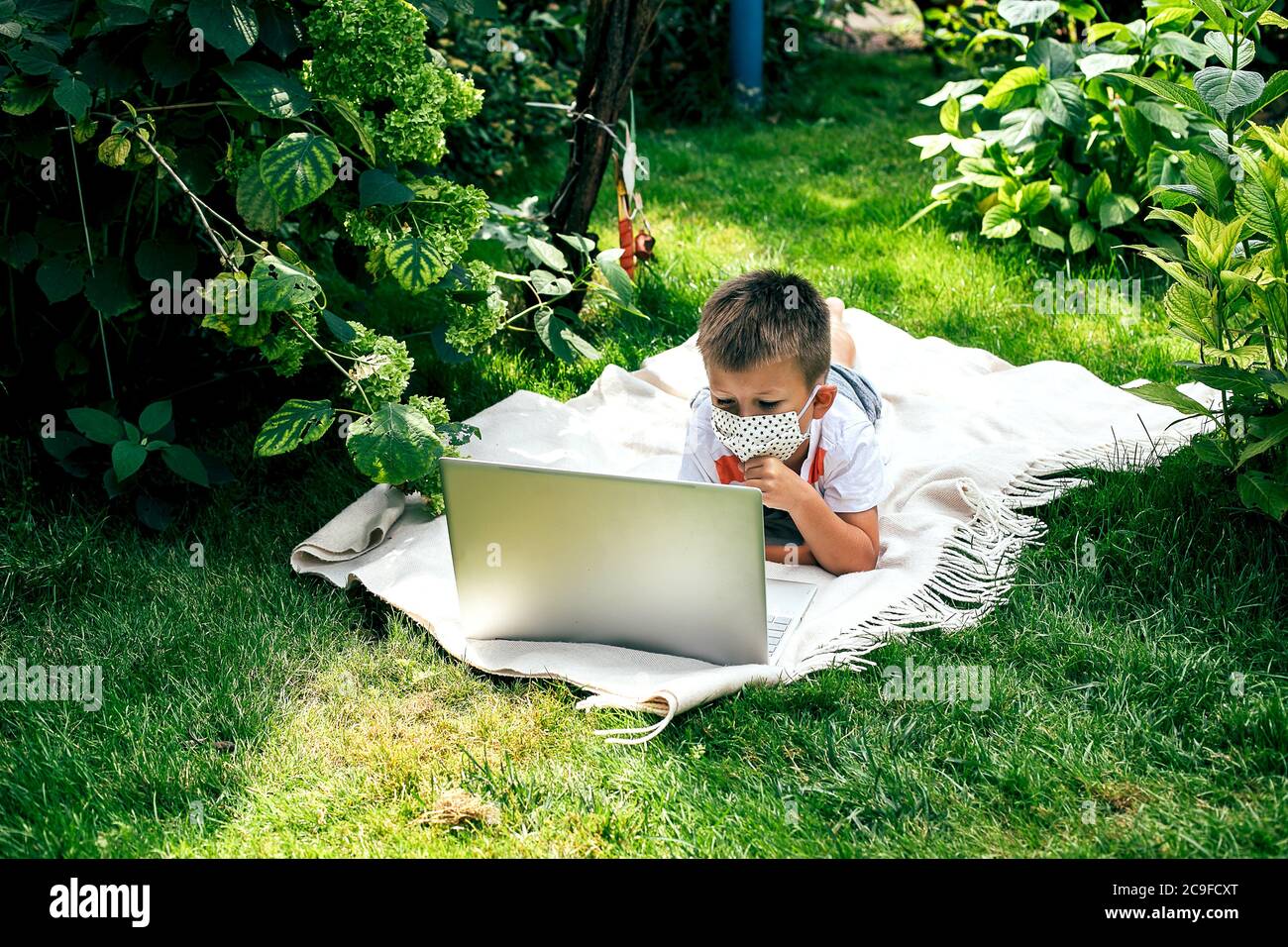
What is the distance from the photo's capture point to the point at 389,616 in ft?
9.52

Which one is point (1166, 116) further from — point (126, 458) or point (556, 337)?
point (126, 458)

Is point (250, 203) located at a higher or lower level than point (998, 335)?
higher

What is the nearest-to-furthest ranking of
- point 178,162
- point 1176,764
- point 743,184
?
1. point 1176,764
2. point 178,162
3. point 743,184

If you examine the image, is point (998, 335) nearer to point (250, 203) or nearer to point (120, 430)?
point (250, 203)

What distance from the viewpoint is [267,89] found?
2865 mm

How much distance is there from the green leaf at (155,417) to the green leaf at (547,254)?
1.32 m

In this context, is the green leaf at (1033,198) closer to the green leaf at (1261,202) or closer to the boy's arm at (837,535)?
the green leaf at (1261,202)

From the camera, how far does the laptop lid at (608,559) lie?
2.37m

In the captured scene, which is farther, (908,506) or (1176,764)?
(908,506)

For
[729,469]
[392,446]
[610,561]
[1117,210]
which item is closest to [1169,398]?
[729,469]

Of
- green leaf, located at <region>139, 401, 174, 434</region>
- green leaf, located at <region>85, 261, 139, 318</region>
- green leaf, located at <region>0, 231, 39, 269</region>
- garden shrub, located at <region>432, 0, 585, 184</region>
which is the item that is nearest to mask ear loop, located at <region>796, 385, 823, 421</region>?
green leaf, located at <region>139, 401, 174, 434</region>

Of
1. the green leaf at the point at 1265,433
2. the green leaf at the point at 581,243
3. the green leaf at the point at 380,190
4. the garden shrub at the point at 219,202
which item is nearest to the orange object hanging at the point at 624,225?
the green leaf at the point at 581,243
